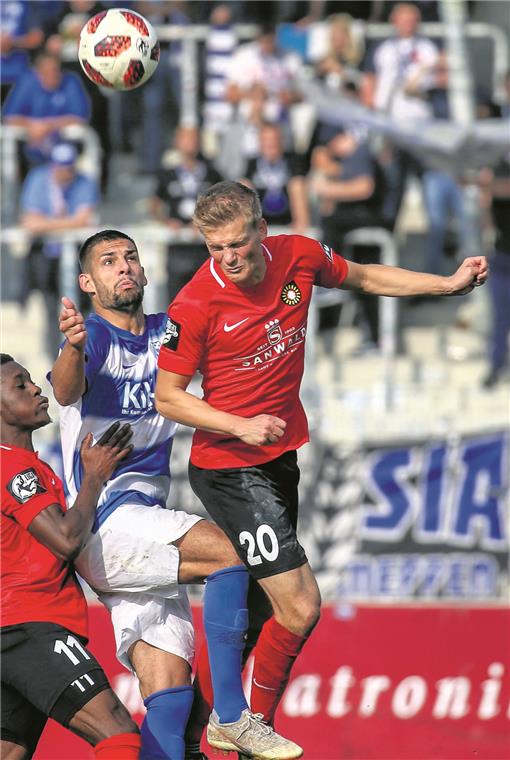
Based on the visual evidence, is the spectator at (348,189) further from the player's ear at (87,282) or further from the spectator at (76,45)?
the player's ear at (87,282)

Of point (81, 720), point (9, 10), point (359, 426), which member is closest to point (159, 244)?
point (359, 426)

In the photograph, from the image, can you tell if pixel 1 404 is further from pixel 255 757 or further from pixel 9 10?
pixel 9 10

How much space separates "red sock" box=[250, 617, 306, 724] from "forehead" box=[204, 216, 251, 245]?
1643 mm

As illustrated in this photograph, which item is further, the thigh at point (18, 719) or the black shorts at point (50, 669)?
the thigh at point (18, 719)

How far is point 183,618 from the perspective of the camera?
267 inches

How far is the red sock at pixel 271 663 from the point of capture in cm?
638

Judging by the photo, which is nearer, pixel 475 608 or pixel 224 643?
pixel 224 643

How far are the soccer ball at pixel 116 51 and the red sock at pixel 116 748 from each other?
2.99 metres

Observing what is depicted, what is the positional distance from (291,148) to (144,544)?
23.1 feet

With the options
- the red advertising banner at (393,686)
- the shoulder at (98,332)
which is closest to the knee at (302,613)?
the shoulder at (98,332)

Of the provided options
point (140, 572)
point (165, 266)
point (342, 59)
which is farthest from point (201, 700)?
point (342, 59)

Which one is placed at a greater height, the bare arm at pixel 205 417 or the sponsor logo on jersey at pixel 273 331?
the sponsor logo on jersey at pixel 273 331

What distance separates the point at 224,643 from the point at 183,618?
1.44 feet

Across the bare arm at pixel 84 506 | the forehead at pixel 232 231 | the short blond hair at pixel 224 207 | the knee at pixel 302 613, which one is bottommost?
the knee at pixel 302 613
